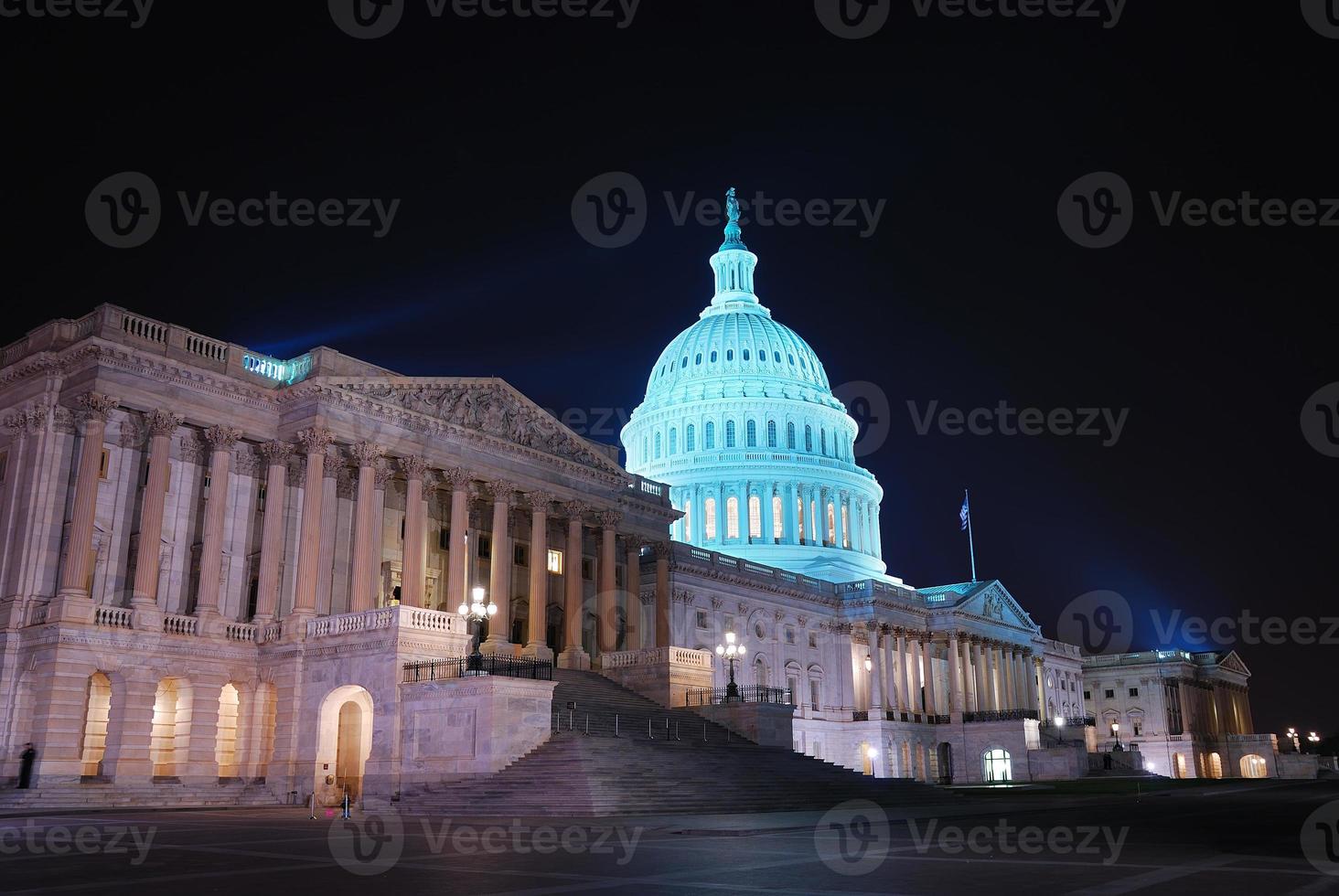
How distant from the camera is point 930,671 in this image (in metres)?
103

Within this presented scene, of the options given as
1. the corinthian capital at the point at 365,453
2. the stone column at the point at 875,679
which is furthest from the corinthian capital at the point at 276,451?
the stone column at the point at 875,679

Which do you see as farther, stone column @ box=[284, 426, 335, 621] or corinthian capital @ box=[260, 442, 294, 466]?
corinthian capital @ box=[260, 442, 294, 466]

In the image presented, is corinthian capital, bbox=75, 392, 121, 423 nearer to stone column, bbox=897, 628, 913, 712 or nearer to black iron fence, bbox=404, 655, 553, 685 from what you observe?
black iron fence, bbox=404, 655, 553, 685

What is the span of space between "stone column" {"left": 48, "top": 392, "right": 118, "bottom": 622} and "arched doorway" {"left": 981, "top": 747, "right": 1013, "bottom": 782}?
241 ft

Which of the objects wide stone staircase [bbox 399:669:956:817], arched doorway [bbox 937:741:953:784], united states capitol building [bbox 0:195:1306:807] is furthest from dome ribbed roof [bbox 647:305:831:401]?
wide stone staircase [bbox 399:669:956:817]

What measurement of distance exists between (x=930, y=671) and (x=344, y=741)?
6843 centimetres

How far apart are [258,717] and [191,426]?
1218cm

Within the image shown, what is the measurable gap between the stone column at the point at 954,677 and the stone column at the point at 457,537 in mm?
58766

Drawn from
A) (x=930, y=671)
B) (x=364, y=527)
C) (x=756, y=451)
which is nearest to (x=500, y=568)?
(x=364, y=527)

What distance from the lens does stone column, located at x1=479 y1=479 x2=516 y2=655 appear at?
55281 mm

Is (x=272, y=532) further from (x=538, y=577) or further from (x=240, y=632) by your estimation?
(x=538, y=577)

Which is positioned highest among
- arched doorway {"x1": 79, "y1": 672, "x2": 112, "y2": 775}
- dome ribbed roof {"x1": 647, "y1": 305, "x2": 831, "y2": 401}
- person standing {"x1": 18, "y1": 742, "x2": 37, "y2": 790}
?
dome ribbed roof {"x1": 647, "y1": 305, "x2": 831, "y2": 401}

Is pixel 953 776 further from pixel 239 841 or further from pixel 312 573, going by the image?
pixel 239 841

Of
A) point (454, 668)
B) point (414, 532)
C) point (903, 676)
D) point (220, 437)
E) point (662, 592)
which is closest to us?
point (454, 668)
